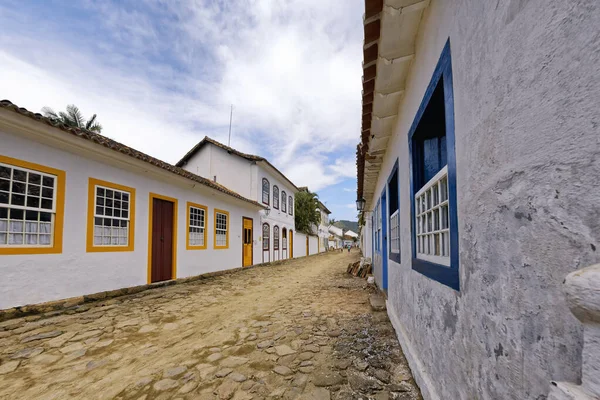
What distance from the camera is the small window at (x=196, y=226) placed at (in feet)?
32.9

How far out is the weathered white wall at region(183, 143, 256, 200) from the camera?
52.2 feet

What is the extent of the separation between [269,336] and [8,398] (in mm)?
2717

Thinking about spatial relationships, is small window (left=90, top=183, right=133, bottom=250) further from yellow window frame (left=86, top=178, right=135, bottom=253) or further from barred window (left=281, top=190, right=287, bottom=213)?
barred window (left=281, top=190, right=287, bottom=213)

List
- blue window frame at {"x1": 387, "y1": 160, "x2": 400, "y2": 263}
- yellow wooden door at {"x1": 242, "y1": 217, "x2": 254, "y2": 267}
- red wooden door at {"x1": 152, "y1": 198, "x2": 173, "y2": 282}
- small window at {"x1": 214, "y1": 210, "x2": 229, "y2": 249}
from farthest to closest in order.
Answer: yellow wooden door at {"x1": 242, "y1": 217, "x2": 254, "y2": 267} → small window at {"x1": 214, "y1": 210, "x2": 229, "y2": 249} → red wooden door at {"x1": 152, "y1": 198, "x2": 173, "y2": 282} → blue window frame at {"x1": 387, "y1": 160, "x2": 400, "y2": 263}

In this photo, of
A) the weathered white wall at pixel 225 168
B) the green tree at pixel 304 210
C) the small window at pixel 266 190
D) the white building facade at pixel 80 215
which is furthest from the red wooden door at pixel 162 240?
the green tree at pixel 304 210

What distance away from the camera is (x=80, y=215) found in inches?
244

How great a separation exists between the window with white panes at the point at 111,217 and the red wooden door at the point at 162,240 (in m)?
0.96

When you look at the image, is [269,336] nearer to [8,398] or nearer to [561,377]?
[8,398]

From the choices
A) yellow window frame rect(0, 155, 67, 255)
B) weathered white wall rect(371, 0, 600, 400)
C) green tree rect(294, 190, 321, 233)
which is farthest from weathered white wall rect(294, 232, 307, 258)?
weathered white wall rect(371, 0, 600, 400)

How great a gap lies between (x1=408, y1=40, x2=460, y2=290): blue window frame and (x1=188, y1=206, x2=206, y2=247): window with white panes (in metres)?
8.75

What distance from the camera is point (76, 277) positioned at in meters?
6.04

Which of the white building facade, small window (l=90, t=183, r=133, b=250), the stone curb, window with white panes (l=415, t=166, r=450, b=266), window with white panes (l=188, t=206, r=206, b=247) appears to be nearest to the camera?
window with white panes (l=415, t=166, r=450, b=266)

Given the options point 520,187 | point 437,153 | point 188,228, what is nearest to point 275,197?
point 188,228

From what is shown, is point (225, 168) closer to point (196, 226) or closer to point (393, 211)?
point (196, 226)
